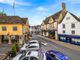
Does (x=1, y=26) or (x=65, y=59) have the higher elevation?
(x=1, y=26)

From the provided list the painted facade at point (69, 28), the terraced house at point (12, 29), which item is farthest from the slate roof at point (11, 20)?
the painted facade at point (69, 28)

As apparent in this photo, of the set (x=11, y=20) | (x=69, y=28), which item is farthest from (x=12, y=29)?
(x=69, y=28)

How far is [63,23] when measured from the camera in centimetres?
7169

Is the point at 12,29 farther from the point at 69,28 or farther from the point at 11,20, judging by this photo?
the point at 69,28

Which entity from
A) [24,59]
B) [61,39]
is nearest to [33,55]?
[24,59]

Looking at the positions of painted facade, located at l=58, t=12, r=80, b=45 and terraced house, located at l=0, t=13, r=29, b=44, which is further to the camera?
painted facade, located at l=58, t=12, r=80, b=45

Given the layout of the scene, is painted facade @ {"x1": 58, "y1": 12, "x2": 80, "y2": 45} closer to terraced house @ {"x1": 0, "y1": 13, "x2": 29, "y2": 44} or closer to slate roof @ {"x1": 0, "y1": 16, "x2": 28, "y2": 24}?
terraced house @ {"x1": 0, "y1": 13, "x2": 29, "y2": 44}

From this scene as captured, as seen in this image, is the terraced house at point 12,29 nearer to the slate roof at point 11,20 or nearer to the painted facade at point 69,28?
the slate roof at point 11,20

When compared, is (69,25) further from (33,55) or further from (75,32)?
(33,55)

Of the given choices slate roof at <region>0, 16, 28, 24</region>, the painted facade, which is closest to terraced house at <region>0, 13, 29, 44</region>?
slate roof at <region>0, 16, 28, 24</region>

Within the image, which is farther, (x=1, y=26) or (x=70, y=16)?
(x=70, y=16)

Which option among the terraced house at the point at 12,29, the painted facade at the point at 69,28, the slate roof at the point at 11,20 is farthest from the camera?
the painted facade at the point at 69,28

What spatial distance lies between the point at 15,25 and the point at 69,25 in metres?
21.0

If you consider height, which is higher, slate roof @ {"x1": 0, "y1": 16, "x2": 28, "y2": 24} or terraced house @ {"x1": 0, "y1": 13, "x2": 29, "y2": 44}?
slate roof @ {"x1": 0, "y1": 16, "x2": 28, "y2": 24}
